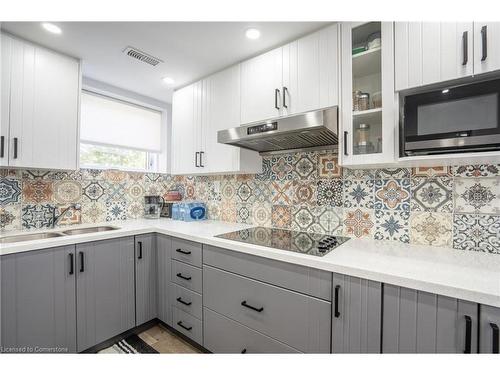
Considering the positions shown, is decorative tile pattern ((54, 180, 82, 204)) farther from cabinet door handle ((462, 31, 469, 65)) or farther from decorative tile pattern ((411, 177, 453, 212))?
cabinet door handle ((462, 31, 469, 65))

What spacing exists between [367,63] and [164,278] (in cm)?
205

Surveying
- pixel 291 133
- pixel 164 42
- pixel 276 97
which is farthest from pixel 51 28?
pixel 291 133

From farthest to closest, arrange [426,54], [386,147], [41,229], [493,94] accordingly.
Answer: [41,229] → [386,147] → [426,54] → [493,94]

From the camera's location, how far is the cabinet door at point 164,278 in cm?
185

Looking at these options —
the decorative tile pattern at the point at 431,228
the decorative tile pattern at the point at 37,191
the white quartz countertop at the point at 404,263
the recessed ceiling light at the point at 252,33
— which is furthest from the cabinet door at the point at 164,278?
the decorative tile pattern at the point at 431,228

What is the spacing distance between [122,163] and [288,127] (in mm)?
1958

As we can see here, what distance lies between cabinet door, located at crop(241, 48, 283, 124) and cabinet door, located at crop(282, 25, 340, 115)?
54 mm

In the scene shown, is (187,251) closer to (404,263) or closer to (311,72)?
(404,263)

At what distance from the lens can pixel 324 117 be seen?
4.20 ft

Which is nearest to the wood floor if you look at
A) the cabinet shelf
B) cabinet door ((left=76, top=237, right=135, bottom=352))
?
cabinet door ((left=76, top=237, right=135, bottom=352))

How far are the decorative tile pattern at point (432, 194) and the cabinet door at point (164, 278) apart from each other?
172 centimetres

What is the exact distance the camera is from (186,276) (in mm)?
1704
